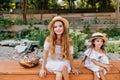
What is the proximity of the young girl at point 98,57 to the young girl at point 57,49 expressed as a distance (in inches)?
9.6

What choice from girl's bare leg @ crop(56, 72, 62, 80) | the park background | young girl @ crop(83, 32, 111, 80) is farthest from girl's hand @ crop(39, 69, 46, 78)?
the park background

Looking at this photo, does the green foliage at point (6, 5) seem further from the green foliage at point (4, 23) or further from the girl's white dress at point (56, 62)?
the girl's white dress at point (56, 62)

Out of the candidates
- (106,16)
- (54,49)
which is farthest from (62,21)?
(106,16)

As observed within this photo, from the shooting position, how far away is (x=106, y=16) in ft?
41.5

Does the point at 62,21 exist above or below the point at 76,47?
above

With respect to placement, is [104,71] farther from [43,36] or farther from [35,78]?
[43,36]

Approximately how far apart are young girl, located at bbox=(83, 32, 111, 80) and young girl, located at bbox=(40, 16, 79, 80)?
244 millimetres

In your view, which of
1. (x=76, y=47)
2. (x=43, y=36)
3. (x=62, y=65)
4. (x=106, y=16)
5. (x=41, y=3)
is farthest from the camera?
(x=41, y=3)

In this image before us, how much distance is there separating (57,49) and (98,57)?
1.71 ft

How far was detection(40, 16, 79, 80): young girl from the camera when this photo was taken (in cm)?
404

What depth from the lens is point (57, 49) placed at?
411 centimetres

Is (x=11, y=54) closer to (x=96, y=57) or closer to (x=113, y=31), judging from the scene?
(x=96, y=57)

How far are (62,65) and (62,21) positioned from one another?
54 cm

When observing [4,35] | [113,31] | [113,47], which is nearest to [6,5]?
[4,35]
